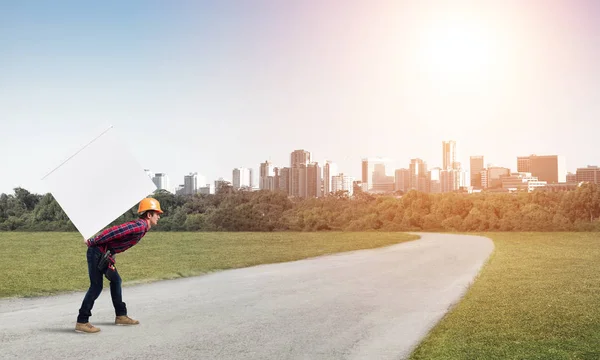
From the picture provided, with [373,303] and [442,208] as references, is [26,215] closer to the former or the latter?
[442,208]

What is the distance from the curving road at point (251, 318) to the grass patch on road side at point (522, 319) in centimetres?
45

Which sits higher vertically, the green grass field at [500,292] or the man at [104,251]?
the man at [104,251]

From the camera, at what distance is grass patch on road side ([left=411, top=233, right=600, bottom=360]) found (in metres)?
7.93

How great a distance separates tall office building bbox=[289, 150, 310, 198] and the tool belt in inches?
1848

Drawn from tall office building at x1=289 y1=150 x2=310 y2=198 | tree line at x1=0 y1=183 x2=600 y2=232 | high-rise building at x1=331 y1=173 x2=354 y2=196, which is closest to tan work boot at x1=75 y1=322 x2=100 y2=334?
tree line at x1=0 y1=183 x2=600 y2=232

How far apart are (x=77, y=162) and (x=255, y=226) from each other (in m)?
43.2

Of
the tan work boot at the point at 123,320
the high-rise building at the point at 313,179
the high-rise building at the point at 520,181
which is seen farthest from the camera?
the high-rise building at the point at 520,181

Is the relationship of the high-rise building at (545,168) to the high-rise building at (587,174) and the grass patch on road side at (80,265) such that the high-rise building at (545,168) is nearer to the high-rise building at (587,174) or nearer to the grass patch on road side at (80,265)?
the high-rise building at (587,174)

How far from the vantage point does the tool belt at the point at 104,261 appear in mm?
8281

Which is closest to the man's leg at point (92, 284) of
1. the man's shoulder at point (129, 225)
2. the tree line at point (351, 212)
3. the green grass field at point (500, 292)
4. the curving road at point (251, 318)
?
the curving road at point (251, 318)

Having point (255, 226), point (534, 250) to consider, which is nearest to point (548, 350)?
point (534, 250)

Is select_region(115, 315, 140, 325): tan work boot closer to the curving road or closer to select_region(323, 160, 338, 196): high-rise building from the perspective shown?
the curving road

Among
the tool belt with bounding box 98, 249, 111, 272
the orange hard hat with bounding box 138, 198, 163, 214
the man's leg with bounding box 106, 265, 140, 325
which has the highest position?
the orange hard hat with bounding box 138, 198, 163, 214

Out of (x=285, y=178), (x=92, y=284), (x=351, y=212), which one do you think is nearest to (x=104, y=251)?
(x=92, y=284)
